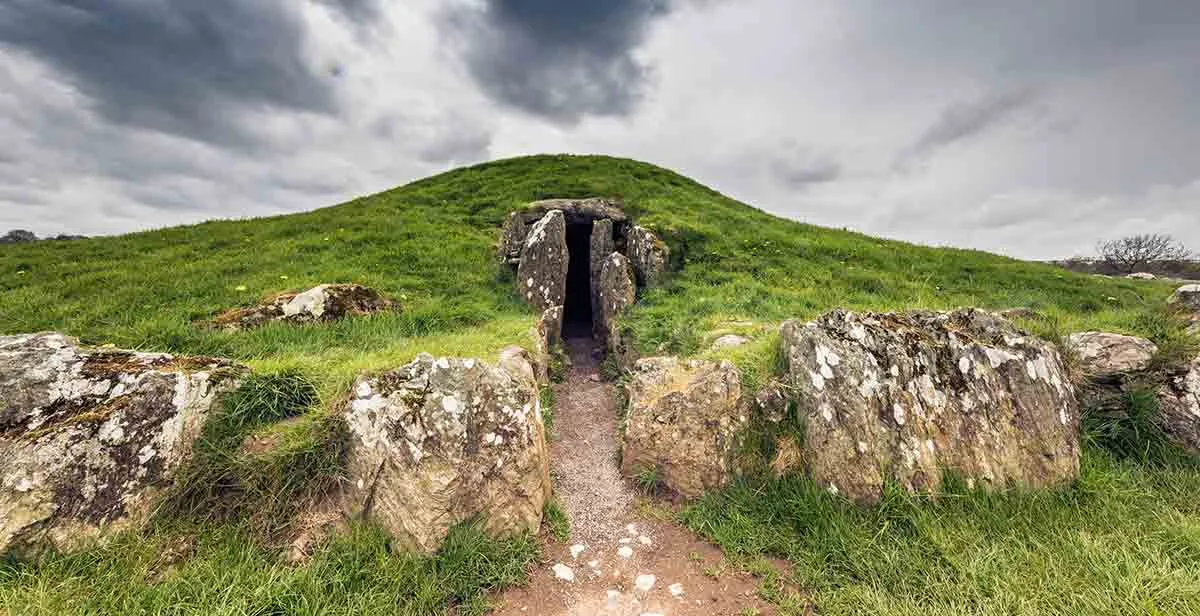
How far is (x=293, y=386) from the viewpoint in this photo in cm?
578

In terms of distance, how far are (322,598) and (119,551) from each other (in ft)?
6.46

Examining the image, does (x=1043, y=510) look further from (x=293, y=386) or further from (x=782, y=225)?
(x=782, y=225)

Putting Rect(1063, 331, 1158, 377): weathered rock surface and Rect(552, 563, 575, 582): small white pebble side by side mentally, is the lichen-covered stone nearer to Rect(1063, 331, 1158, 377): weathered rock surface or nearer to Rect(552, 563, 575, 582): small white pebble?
Rect(552, 563, 575, 582): small white pebble

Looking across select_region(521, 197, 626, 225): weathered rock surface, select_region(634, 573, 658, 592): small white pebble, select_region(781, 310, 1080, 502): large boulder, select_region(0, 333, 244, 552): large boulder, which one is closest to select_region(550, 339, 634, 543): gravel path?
select_region(634, 573, 658, 592): small white pebble

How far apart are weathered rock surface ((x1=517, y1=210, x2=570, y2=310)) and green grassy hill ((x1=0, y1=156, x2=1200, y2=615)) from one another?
62 centimetres

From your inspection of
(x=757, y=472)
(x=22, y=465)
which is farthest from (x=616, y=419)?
(x=22, y=465)

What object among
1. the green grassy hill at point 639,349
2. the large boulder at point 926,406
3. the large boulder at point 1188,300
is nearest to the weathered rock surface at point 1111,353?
the green grassy hill at point 639,349

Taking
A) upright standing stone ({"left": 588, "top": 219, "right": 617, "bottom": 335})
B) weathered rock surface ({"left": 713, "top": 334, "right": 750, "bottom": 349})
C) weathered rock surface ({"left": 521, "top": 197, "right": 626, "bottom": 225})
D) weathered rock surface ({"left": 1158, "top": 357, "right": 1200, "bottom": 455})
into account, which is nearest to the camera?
weathered rock surface ({"left": 1158, "top": 357, "right": 1200, "bottom": 455})

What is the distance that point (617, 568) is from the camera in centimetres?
530

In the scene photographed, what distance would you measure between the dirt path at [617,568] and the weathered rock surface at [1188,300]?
9.89 meters

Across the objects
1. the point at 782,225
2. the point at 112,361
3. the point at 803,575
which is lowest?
the point at 803,575

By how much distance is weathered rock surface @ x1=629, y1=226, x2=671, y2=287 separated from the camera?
1357 cm

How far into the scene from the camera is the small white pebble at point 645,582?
16.3 ft

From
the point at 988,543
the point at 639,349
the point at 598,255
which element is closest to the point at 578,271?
the point at 598,255
